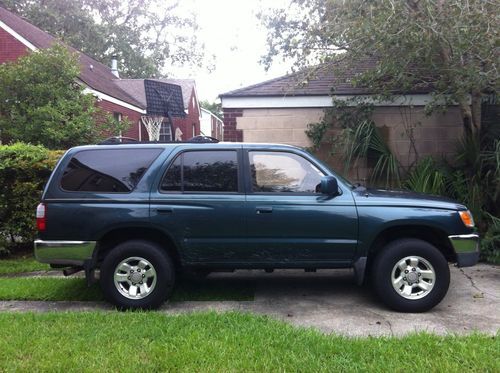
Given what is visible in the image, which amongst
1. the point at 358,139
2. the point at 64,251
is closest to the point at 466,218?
the point at 358,139

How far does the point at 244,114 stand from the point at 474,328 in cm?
652

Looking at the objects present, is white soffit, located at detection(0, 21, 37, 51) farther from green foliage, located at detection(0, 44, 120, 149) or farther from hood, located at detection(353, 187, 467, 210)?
hood, located at detection(353, 187, 467, 210)

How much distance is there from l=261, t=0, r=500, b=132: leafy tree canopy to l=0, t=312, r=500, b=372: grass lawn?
403 cm

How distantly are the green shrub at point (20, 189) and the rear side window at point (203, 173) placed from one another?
3.31m

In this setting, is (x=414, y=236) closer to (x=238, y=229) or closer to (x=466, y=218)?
(x=466, y=218)

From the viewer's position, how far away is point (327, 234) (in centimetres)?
491

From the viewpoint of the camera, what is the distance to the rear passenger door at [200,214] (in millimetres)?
4906

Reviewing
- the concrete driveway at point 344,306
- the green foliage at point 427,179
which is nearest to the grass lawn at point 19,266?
the concrete driveway at point 344,306

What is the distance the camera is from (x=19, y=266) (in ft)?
22.6

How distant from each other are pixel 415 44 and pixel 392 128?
3139 mm

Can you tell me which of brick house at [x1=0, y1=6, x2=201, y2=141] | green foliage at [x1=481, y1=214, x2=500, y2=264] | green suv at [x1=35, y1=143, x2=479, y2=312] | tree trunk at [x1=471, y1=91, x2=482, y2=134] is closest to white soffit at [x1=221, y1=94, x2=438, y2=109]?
brick house at [x1=0, y1=6, x2=201, y2=141]

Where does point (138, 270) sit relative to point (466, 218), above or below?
below

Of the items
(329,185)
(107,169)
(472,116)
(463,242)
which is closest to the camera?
(329,185)

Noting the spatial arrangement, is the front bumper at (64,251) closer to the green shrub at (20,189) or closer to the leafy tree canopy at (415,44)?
the green shrub at (20,189)
